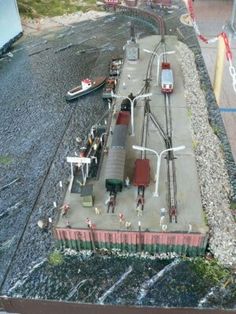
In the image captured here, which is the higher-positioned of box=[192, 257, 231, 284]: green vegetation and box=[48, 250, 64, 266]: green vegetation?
box=[48, 250, 64, 266]: green vegetation

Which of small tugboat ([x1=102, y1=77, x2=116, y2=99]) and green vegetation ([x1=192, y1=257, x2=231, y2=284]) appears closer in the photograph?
green vegetation ([x1=192, y1=257, x2=231, y2=284])

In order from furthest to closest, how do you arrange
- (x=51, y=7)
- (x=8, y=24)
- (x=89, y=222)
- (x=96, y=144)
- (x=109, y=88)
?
(x=51, y=7) → (x=8, y=24) → (x=109, y=88) → (x=96, y=144) → (x=89, y=222)

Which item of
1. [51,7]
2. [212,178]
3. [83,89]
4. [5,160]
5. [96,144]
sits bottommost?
[5,160]

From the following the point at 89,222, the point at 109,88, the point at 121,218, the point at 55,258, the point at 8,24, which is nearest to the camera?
the point at 89,222

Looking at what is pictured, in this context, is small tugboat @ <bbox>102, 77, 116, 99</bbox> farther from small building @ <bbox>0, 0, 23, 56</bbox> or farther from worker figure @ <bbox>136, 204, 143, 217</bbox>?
worker figure @ <bbox>136, 204, 143, 217</bbox>

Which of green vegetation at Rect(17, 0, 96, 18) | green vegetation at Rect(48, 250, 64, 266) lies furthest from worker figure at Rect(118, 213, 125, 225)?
green vegetation at Rect(17, 0, 96, 18)

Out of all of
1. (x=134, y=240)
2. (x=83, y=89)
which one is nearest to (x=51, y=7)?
(x=83, y=89)

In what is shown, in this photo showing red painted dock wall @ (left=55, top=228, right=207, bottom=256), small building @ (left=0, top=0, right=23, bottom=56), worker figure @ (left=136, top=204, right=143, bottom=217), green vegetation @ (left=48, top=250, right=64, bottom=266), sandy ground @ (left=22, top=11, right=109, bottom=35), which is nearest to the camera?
red painted dock wall @ (left=55, top=228, right=207, bottom=256)

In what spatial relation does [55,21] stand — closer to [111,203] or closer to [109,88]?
[109,88]
